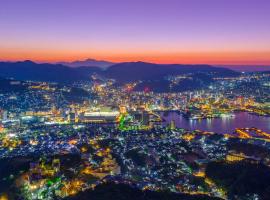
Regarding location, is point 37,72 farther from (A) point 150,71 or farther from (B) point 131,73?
(A) point 150,71

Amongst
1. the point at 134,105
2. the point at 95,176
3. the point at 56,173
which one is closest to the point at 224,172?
the point at 95,176

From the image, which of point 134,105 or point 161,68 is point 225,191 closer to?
point 134,105

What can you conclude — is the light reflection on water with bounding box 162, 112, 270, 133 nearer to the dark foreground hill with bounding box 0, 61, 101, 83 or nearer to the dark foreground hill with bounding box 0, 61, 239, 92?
the dark foreground hill with bounding box 0, 61, 239, 92

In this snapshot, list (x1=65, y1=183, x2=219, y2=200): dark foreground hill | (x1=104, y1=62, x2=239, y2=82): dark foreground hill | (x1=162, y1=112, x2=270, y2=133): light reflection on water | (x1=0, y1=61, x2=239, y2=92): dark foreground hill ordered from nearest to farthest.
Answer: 1. (x1=65, y1=183, x2=219, y2=200): dark foreground hill
2. (x1=162, y1=112, x2=270, y2=133): light reflection on water
3. (x1=0, y1=61, x2=239, y2=92): dark foreground hill
4. (x1=104, y1=62, x2=239, y2=82): dark foreground hill

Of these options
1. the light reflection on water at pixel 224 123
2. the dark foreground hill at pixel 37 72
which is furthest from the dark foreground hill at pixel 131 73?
the light reflection on water at pixel 224 123

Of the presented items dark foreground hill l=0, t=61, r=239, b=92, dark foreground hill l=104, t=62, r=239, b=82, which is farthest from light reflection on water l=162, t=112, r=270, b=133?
dark foreground hill l=104, t=62, r=239, b=82

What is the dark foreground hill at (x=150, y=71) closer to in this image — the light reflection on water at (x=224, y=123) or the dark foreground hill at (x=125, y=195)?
the light reflection on water at (x=224, y=123)
